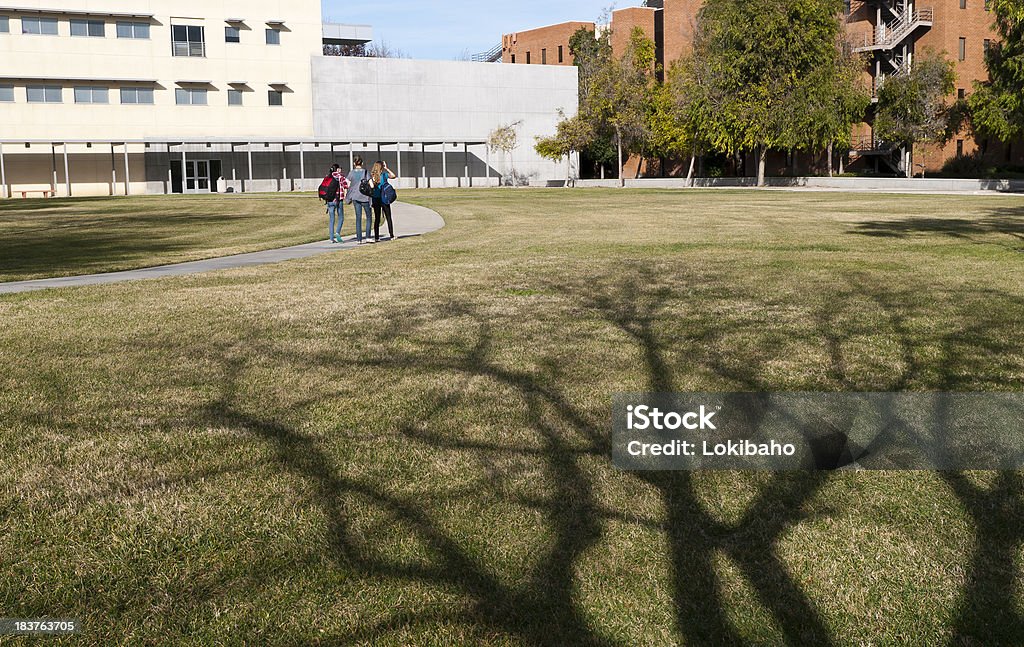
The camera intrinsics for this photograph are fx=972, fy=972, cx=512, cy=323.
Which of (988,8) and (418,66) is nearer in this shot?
(988,8)

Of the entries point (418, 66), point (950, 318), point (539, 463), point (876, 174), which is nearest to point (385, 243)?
point (950, 318)

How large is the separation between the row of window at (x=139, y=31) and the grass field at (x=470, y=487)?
61951mm

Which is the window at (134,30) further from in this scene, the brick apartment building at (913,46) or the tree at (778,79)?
the brick apartment building at (913,46)

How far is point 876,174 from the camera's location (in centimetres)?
6431

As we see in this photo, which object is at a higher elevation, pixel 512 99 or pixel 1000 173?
pixel 512 99

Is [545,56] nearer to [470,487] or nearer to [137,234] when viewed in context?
[137,234]

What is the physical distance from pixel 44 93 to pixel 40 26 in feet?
14.1

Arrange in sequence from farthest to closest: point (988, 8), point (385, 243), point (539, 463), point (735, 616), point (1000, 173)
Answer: point (1000, 173), point (988, 8), point (385, 243), point (539, 463), point (735, 616)

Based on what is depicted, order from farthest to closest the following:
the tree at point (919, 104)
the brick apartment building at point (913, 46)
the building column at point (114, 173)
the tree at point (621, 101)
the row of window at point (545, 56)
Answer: the row of window at point (545, 56)
the tree at point (621, 101)
the building column at point (114, 173)
the brick apartment building at point (913, 46)
the tree at point (919, 104)

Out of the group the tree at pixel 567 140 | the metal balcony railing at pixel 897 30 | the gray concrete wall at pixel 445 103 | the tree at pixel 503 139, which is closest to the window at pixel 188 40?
the gray concrete wall at pixel 445 103

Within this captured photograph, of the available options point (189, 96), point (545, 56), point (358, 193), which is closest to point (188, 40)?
point (189, 96)

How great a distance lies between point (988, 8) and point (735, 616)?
53.7m

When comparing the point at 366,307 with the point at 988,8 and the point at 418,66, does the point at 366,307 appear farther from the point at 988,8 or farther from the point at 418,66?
the point at 418,66

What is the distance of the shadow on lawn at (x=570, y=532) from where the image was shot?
11.5 feet
